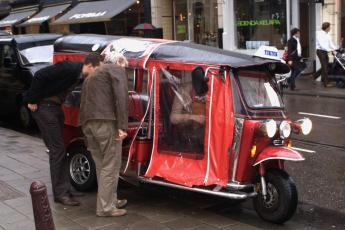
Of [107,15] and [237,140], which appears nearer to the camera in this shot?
[237,140]

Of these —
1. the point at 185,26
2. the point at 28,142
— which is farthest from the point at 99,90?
the point at 185,26

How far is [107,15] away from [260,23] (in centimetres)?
607

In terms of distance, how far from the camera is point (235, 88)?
18.1ft

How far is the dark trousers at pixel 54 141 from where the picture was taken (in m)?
6.22

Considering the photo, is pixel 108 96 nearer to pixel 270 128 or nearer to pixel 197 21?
pixel 270 128

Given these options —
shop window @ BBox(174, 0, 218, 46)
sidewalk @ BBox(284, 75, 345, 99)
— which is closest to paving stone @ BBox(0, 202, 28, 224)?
sidewalk @ BBox(284, 75, 345, 99)

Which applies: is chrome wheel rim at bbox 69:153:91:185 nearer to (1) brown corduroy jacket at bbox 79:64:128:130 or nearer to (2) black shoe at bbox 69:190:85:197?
(2) black shoe at bbox 69:190:85:197

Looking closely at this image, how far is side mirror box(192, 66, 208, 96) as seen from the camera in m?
5.42

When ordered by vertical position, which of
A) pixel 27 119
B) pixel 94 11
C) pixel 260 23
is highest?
pixel 94 11

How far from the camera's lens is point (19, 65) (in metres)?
11.4

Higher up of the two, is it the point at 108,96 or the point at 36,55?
the point at 36,55

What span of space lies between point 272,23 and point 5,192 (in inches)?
526

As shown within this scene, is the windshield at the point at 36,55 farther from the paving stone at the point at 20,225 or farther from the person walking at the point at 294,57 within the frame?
the person walking at the point at 294,57

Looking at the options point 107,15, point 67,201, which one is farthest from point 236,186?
point 107,15
